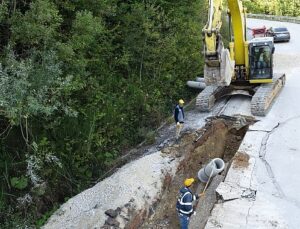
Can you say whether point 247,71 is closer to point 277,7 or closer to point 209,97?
point 209,97

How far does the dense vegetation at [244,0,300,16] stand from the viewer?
46.1 m

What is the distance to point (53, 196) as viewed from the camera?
12359 mm

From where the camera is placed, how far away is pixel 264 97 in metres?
16.6

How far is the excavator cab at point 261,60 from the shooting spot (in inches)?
682

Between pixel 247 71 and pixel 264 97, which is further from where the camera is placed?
pixel 247 71

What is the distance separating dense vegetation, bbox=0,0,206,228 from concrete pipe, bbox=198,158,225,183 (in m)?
3.09

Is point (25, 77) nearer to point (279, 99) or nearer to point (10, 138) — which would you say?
point (10, 138)

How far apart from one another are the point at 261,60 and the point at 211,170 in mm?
6604

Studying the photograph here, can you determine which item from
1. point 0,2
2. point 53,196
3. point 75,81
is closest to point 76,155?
point 53,196

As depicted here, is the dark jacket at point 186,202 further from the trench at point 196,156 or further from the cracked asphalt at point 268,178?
the trench at point 196,156

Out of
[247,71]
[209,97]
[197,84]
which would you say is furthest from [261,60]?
[197,84]

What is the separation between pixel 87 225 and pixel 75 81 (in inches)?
164

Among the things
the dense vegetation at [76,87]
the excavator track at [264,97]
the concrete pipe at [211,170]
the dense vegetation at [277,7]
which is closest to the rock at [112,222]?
the dense vegetation at [76,87]

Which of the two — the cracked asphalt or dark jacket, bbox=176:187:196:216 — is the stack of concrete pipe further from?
dark jacket, bbox=176:187:196:216
